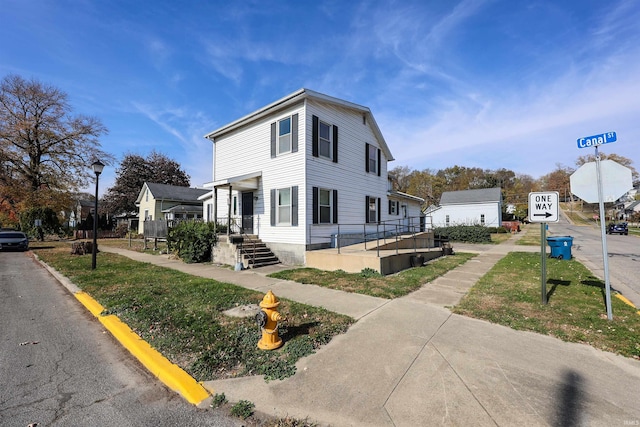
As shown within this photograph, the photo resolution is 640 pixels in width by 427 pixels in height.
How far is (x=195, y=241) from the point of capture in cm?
1245

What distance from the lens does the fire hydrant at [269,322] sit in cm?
378

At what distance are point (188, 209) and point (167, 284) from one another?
24.9 meters

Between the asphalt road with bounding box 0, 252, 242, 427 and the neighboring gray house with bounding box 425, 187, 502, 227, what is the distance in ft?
131

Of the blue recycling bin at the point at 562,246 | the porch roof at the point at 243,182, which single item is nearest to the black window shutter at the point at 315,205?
the porch roof at the point at 243,182

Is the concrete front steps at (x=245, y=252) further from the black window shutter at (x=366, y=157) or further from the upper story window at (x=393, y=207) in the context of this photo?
the upper story window at (x=393, y=207)

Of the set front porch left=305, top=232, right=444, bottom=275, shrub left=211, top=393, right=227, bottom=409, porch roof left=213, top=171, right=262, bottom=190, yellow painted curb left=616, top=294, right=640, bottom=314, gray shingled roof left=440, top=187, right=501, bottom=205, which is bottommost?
yellow painted curb left=616, top=294, right=640, bottom=314

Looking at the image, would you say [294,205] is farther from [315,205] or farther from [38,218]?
[38,218]

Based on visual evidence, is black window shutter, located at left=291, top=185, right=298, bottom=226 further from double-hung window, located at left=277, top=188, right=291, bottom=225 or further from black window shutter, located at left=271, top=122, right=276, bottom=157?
black window shutter, located at left=271, top=122, right=276, bottom=157

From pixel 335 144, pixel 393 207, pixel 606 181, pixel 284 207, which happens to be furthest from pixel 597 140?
pixel 393 207

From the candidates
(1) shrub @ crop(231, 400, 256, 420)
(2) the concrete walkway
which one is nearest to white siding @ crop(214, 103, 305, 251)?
(2) the concrete walkway

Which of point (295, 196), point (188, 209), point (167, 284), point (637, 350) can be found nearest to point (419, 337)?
point (637, 350)

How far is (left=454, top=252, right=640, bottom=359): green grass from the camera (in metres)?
4.18

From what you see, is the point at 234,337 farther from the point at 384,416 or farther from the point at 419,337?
the point at 419,337

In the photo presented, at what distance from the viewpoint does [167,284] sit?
305 inches
